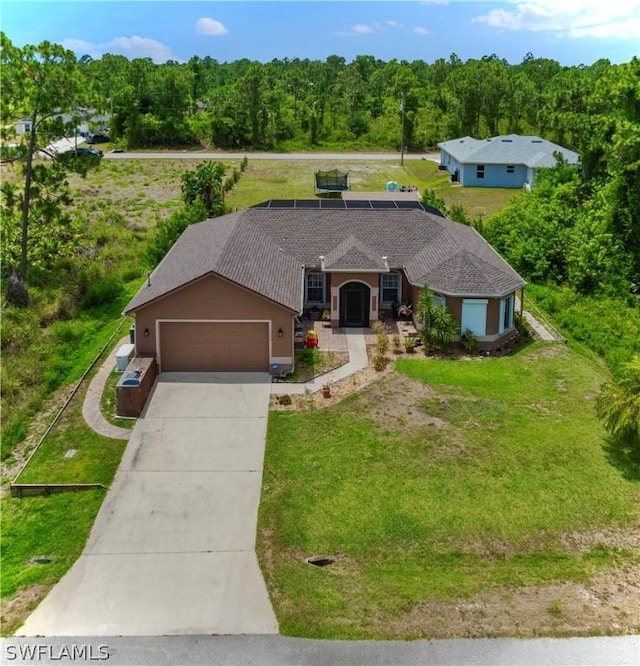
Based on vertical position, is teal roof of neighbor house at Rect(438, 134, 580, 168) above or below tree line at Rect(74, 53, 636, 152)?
below

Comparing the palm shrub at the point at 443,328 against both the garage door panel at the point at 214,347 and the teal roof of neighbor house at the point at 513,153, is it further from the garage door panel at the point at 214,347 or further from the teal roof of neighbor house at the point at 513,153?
the teal roof of neighbor house at the point at 513,153

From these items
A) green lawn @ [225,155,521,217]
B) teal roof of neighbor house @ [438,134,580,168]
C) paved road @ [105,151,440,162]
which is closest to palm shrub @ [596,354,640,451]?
green lawn @ [225,155,521,217]

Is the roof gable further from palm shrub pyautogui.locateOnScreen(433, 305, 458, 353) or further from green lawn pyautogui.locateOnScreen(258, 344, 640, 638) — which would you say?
green lawn pyautogui.locateOnScreen(258, 344, 640, 638)

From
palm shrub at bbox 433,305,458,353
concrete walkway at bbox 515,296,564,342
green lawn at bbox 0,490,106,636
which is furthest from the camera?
concrete walkway at bbox 515,296,564,342

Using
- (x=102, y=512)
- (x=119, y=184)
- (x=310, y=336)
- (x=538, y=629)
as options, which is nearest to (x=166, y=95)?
(x=119, y=184)

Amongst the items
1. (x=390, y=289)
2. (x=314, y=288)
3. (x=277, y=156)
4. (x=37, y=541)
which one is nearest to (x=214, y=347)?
(x=314, y=288)

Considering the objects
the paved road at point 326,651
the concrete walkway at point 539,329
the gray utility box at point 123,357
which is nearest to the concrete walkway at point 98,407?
the gray utility box at point 123,357

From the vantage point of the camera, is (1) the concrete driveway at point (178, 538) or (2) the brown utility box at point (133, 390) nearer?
(1) the concrete driveway at point (178, 538)
